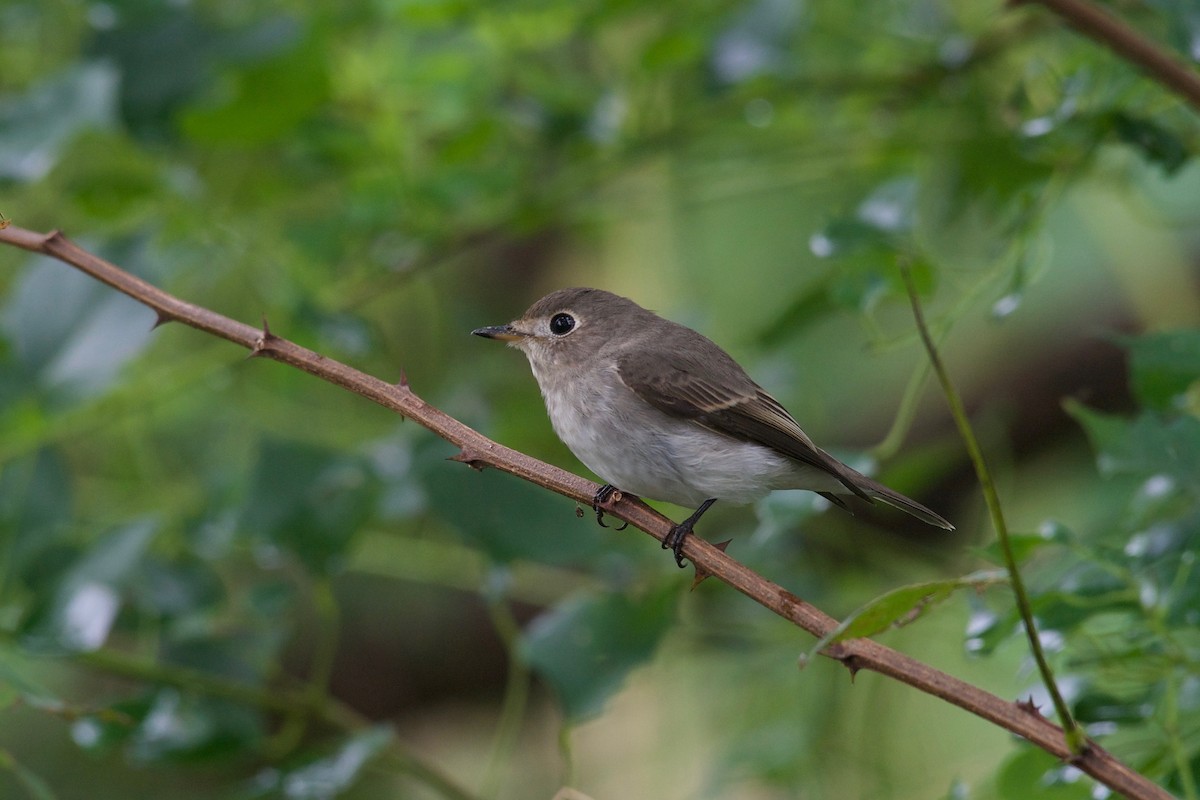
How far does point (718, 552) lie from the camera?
164 cm

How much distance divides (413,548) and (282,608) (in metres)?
0.84

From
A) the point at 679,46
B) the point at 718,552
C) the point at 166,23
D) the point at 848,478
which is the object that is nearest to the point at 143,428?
the point at 166,23

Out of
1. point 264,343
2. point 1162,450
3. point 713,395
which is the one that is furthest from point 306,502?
point 1162,450

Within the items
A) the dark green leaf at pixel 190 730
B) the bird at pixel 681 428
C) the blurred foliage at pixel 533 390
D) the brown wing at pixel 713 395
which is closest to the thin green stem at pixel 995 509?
the blurred foliage at pixel 533 390

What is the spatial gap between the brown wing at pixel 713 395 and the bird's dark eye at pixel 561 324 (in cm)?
26

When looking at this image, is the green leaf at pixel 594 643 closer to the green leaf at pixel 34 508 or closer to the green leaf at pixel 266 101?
the green leaf at pixel 34 508

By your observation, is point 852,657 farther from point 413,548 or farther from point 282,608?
point 413,548

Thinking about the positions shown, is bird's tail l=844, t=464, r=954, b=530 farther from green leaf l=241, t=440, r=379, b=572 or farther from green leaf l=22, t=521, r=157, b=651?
green leaf l=22, t=521, r=157, b=651

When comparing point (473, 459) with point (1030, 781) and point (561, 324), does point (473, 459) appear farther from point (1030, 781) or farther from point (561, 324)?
point (561, 324)

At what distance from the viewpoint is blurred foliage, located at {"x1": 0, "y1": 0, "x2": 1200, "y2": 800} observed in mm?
2283

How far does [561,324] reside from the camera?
299 centimetres

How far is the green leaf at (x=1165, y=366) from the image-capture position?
2.00 m

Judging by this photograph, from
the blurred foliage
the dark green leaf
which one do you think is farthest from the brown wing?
the dark green leaf

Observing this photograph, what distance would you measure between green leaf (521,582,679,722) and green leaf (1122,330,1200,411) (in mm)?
987
